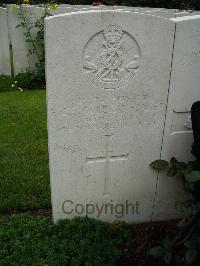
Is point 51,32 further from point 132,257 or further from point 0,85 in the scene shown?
point 0,85

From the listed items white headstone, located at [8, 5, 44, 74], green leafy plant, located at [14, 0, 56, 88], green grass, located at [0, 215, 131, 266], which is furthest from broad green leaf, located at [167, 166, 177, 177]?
white headstone, located at [8, 5, 44, 74]

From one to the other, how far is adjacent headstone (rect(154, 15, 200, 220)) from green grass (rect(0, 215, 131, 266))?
448 mm

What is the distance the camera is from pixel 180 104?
9.87 ft

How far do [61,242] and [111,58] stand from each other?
4.60ft

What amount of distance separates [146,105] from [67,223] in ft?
3.65

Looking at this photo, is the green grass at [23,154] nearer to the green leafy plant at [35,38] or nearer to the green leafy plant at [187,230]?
the green leafy plant at [35,38]

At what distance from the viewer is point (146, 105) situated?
2.95 m

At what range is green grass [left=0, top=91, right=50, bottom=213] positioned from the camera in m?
3.70

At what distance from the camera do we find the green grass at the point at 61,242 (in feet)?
9.16

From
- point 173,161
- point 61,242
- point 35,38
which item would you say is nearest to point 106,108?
point 173,161

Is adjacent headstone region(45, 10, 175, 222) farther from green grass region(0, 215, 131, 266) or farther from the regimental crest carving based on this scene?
green grass region(0, 215, 131, 266)

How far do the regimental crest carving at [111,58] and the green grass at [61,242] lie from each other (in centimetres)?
112

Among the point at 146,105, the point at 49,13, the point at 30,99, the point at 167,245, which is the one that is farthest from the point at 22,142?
the point at 49,13

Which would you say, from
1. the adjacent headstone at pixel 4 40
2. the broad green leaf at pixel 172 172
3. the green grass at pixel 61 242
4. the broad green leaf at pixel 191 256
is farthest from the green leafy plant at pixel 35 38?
the broad green leaf at pixel 191 256
